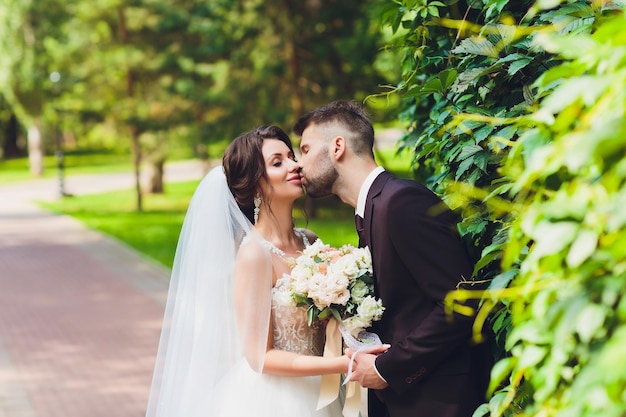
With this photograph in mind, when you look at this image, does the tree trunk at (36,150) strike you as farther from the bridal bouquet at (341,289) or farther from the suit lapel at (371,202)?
the suit lapel at (371,202)

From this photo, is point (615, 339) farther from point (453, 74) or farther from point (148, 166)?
point (148, 166)

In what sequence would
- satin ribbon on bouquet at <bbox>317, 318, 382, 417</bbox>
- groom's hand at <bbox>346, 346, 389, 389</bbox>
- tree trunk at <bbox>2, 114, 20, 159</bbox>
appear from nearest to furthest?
1. groom's hand at <bbox>346, 346, 389, 389</bbox>
2. satin ribbon on bouquet at <bbox>317, 318, 382, 417</bbox>
3. tree trunk at <bbox>2, 114, 20, 159</bbox>

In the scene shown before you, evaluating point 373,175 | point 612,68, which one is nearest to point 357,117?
point 373,175

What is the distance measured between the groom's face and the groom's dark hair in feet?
0.17

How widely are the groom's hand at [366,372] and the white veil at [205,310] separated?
2.03 ft

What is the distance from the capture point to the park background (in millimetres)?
1181

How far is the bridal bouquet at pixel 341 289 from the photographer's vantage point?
2984mm

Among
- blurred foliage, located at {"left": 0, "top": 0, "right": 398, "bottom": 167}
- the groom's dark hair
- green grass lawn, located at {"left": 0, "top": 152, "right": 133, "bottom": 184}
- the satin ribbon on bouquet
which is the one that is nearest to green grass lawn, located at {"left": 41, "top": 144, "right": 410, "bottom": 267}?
blurred foliage, located at {"left": 0, "top": 0, "right": 398, "bottom": 167}

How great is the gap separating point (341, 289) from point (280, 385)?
0.76 m

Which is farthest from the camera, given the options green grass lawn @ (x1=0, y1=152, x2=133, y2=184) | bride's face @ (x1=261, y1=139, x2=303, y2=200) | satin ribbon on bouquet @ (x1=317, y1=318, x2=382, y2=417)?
green grass lawn @ (x1=0, y1=152, x2=133, y2=184)

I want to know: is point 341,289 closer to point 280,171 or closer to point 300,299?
point 300,299

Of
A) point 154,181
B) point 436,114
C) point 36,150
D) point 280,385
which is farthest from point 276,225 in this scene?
point 36,150

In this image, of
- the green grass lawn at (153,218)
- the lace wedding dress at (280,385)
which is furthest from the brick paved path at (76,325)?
the lace wedding dress at (280,385)

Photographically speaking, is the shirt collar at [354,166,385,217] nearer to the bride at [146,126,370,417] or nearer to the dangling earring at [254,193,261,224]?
the bride at [146,126,370,417]
